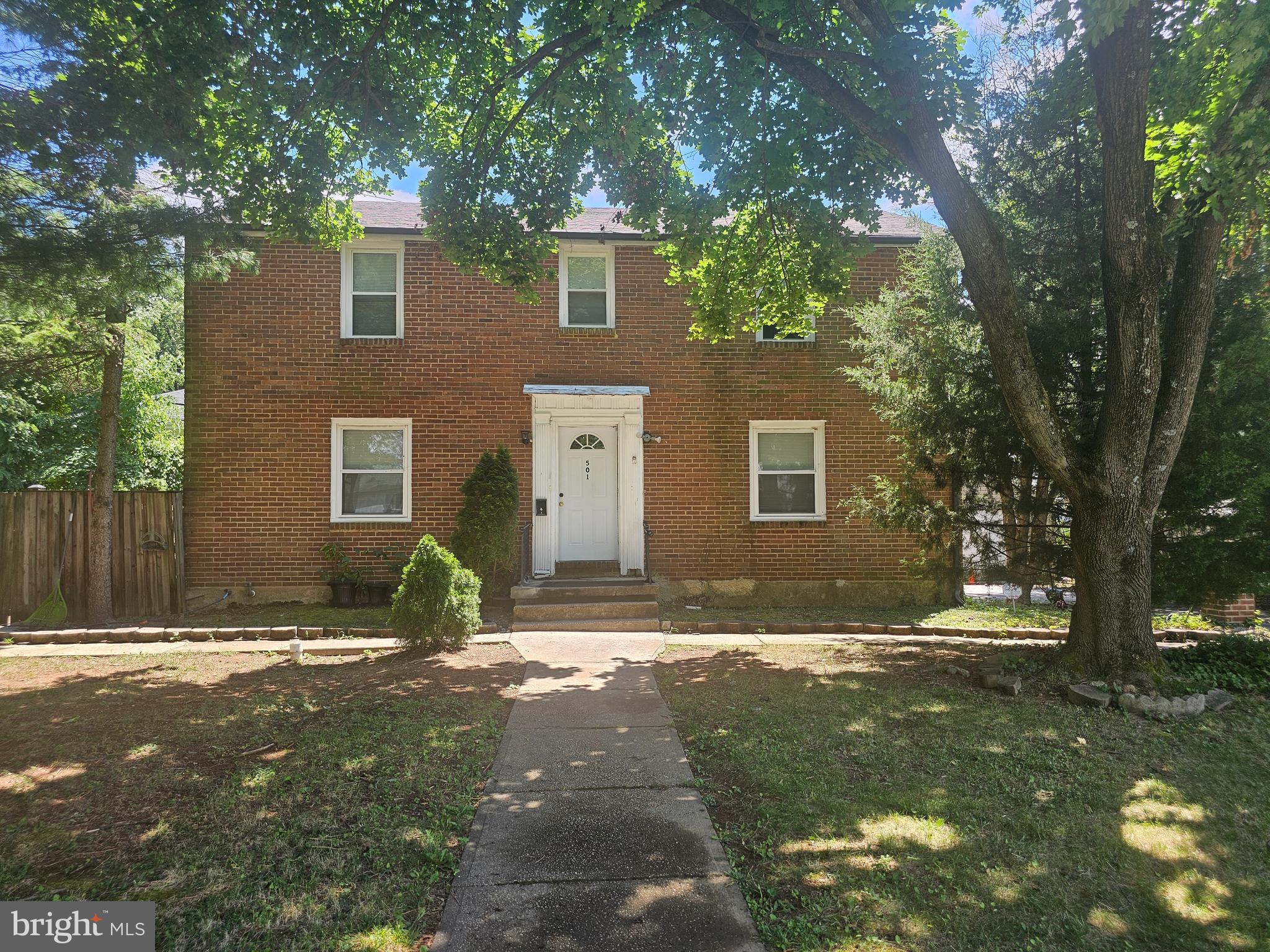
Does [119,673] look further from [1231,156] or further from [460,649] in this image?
[1231,156]

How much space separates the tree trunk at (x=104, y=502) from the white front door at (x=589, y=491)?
607 centimetres

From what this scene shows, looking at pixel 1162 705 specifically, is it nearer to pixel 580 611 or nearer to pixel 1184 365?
pixel 1184 365

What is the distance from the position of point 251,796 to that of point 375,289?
29.6 feet

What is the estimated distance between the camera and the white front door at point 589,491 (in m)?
11.8

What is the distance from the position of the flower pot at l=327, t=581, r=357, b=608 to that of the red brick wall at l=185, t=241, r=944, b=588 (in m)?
0.66

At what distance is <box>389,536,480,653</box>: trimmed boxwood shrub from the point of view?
309 inches

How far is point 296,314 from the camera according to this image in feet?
37.2

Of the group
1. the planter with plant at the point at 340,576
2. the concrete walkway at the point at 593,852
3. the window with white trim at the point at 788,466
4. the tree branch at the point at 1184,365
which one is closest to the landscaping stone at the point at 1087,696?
the tree branch at the point at 1184,365

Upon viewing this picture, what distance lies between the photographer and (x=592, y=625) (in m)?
9.69

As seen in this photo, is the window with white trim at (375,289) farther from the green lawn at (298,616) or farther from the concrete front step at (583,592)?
the concrete front step at (583,592)

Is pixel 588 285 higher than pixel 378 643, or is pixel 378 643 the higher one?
pixel 588 285


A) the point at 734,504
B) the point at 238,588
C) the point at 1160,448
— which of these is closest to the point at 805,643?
the point at 734,504

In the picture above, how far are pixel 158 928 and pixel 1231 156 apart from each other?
23.8 feet

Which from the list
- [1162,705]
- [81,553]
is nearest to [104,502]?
[81,553]
